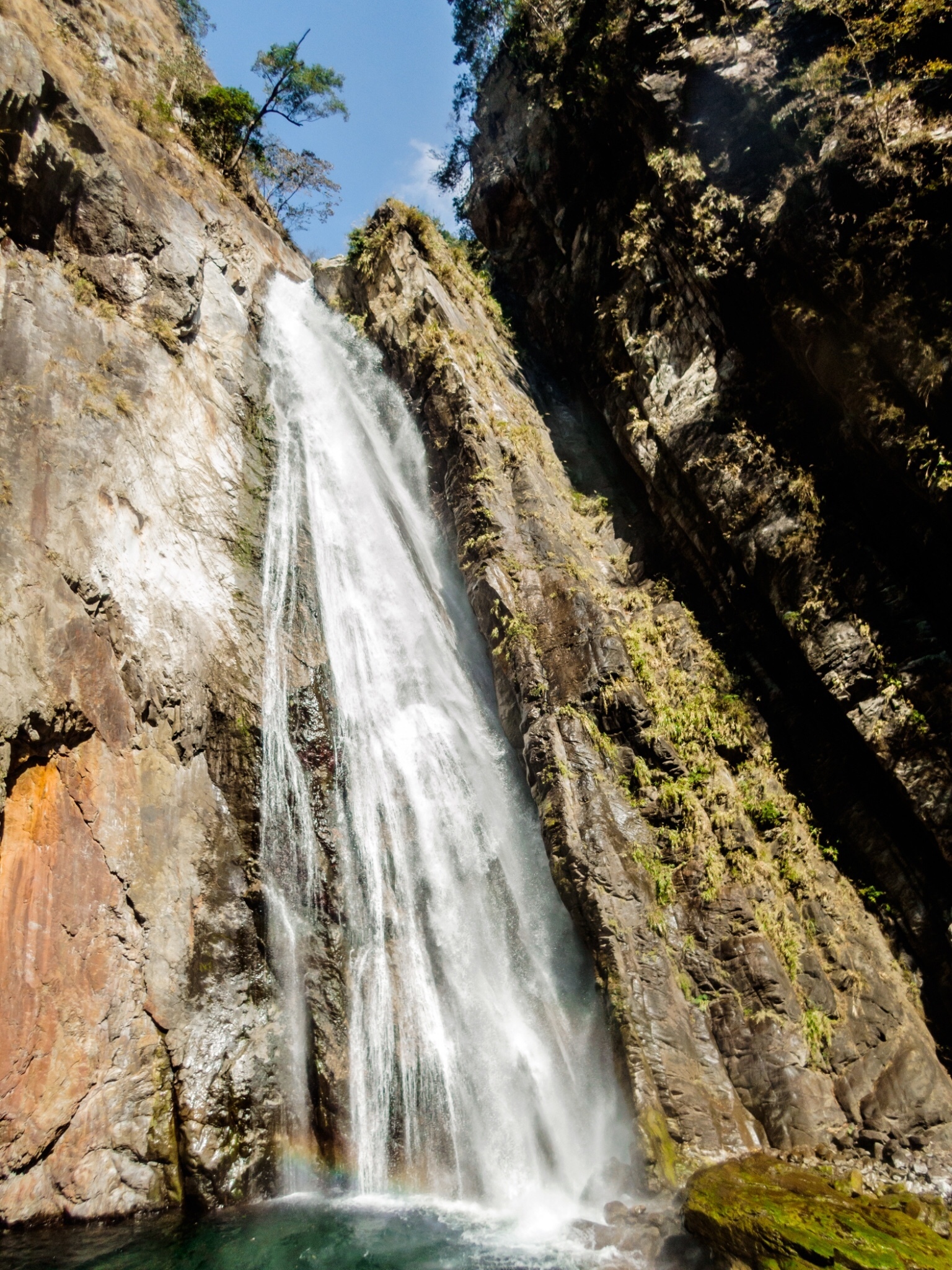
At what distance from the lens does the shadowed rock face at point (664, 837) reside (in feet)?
25.5

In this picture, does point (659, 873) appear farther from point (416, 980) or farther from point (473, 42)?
point (473, 42)

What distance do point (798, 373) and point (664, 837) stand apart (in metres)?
7.29

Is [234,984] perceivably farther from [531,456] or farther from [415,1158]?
[531,456]

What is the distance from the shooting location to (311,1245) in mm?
6762

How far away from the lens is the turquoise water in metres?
6.29

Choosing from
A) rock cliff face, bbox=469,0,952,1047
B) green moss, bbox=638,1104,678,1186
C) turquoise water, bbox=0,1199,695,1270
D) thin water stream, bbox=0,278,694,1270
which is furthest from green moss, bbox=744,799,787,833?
turquoise water, bbox=0,1199,695,1270

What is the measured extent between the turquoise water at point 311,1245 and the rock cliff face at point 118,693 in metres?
0.37

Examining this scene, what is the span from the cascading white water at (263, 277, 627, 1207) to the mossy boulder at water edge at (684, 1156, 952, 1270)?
71.7 inches

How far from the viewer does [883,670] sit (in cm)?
930

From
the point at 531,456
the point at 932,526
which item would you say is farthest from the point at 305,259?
the point at 932,526

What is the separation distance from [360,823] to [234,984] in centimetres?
259

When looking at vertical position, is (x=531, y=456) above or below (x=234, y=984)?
above

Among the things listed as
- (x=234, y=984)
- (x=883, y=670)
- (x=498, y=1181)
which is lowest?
(x=498, y=1181)

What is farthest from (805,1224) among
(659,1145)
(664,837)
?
(664,837)
